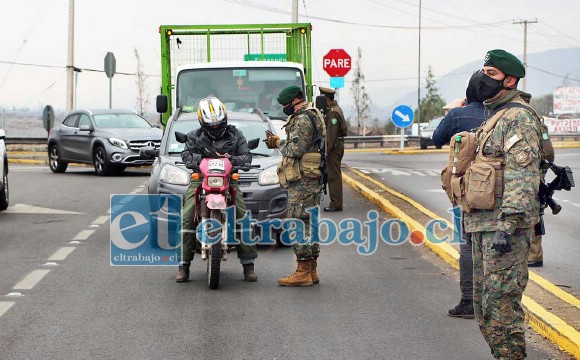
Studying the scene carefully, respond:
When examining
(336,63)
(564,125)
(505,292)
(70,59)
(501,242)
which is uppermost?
(70,59)

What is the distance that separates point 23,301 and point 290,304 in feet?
7.04

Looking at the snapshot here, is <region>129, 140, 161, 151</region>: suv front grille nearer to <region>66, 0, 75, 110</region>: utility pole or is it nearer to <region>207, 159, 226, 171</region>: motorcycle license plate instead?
<region>207, 159, 226, 171</region>: motorcycle license plate

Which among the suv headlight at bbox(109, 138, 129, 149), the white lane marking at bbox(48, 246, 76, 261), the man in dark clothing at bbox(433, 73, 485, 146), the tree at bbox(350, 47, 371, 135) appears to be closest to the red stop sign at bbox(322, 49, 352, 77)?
the suv headlight at bbox(109, 138, 129, 149)

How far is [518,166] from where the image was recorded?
6.04 metres

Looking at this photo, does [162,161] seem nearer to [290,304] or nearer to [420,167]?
[290,304]

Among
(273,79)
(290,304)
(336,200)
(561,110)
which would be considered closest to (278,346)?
(290,304)

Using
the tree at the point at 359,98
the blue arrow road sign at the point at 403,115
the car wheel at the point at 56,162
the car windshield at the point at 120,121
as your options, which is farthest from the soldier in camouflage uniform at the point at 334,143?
the tree at the point at 359,98

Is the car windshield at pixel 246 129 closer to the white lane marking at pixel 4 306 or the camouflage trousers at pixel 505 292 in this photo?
the white lane marking at pixel 4 306

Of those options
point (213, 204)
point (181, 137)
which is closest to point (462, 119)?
point (213, 204)

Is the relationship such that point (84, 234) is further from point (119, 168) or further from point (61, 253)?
point (119, 168)

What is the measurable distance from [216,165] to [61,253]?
2.97 meters

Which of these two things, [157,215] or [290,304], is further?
[157,215]

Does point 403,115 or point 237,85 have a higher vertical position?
point 237,85

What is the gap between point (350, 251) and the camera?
1260cm
